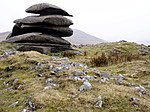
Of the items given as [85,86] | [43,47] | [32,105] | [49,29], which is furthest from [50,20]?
[32,105]

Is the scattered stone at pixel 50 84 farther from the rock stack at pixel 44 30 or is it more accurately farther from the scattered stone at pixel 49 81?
the rock stack at pixel 44 30

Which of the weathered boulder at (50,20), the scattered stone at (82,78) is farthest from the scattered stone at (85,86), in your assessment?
the weathered boulder at (50,20)

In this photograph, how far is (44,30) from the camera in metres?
31.7

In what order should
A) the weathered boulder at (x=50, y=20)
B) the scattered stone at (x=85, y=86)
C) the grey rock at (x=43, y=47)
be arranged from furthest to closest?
1. the weathered boulder at (x=50, y=20)
2. the grey rock at (x=43, y=47)
3. the scattered stone at (x=85, y=86)

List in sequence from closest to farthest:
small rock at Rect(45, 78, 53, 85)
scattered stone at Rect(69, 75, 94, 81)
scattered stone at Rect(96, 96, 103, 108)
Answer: scattered stone at Rect(96, 96, 103, 108)
scattered stone at Rect(69, 75, 94, 81)
small rock at Rect(45, 78, 53, 85)

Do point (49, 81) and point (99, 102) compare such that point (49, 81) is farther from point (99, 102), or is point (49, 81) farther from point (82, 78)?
point (99, 102)

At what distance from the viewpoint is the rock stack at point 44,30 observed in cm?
2928

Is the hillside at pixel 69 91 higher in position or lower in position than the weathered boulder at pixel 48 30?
lower

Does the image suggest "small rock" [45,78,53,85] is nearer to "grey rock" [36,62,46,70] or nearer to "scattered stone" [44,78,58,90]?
"scattered stone" [44,78,58,90]

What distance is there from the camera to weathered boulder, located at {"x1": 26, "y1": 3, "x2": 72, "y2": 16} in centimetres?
3219

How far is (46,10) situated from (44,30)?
2585 millimetres

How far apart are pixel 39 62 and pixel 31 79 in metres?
3.49

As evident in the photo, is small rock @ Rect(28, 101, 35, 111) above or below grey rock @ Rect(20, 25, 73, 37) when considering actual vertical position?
below

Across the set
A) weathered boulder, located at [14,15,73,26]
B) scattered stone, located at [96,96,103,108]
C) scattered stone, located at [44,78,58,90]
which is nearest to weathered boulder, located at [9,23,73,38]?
weathered boulder, located at [14,15,73,26]
